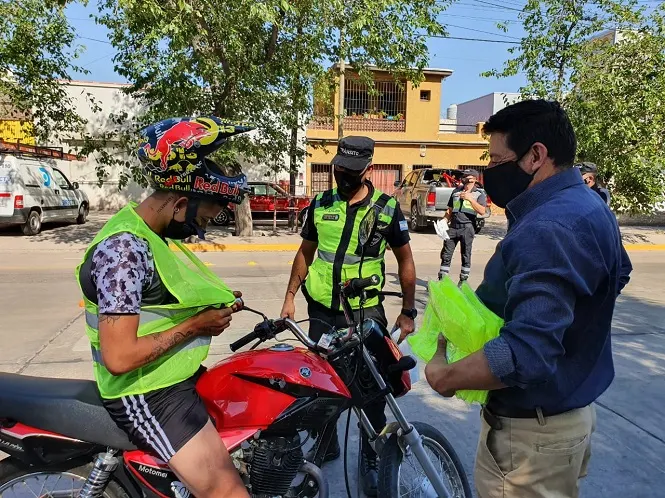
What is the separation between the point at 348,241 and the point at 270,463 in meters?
1.40

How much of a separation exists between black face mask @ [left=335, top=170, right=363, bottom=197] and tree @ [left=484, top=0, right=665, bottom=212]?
1150cm

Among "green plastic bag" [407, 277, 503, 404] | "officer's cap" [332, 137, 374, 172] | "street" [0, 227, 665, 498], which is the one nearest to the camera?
"green plastic bag" [407, 277, 503, 404]

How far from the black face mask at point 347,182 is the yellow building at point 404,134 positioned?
19.2 metres

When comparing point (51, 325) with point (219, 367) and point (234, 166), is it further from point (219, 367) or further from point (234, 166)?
point (234, 166)

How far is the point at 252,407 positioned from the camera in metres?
1.96

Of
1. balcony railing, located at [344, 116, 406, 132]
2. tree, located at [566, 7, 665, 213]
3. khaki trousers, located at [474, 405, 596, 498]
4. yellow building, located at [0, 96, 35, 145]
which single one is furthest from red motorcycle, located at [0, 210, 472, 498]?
balcony railing, located at [344, 116, 406, 132]

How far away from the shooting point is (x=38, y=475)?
1.97m

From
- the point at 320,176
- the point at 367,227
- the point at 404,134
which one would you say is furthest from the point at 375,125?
the point at 367,227

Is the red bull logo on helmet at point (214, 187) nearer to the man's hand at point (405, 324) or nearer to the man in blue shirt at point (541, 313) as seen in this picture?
the man in blue shirt at point (541, 313)

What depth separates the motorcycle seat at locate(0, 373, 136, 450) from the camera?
1.87m

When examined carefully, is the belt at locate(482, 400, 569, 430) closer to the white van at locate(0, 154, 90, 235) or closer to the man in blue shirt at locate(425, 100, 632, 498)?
the man in blue shirt at locate(425, 100, 632, 498)

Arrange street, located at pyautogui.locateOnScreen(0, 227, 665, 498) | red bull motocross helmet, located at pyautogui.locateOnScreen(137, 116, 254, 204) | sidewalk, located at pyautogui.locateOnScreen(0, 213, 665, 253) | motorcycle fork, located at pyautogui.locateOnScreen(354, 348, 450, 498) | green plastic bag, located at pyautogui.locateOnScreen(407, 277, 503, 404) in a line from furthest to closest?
1. sidewalk, located at pyautogui.locateOnScreen(0, 213, 665, 253)
2. street, located at pyautogui.locateOnScreen(0, 227, 665, 498)
3. motorcycle fork, located at pyautogui.locateOnScreen(354, 348, 450, 498)
4. red bull motocross helmet, located at pyautogui.locateOnScreen(137, 116, 254, 204)
5. green plastic bag, located at pyautogui.locateOnScreen(407, 277, 503, 404)

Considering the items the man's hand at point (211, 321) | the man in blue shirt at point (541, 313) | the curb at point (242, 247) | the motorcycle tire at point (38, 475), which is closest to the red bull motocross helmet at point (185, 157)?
the man's hand at point (211, 321)

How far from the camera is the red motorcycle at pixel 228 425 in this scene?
74.0 inches
